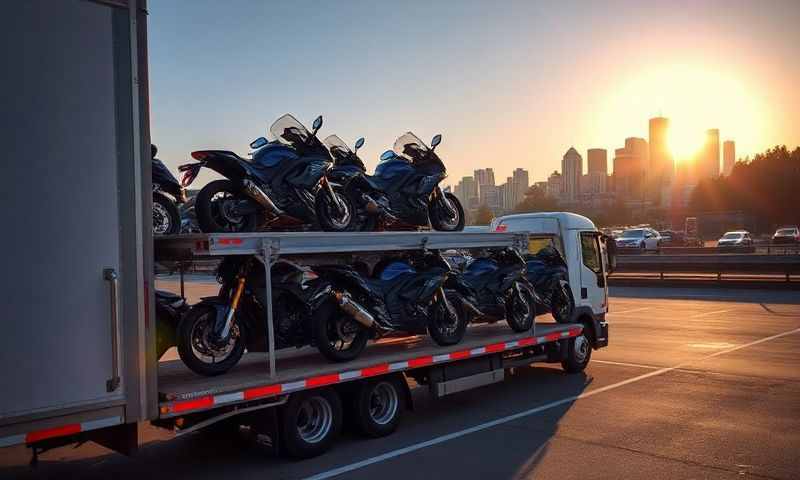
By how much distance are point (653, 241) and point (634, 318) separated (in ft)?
84.0

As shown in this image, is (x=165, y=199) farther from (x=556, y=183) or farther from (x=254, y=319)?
(x=556, y=183)

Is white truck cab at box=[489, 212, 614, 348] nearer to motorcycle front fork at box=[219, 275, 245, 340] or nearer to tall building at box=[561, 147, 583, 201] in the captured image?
motorcycle front fork at box=[219, 275, 245, 340]

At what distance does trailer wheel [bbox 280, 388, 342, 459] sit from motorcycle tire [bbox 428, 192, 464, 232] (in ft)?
12.0

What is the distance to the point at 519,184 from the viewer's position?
10025 centimetres

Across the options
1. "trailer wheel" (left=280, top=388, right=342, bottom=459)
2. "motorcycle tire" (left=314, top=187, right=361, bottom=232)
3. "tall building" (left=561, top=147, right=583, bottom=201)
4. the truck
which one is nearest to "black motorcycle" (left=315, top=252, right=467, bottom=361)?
"trailer wheel" (left=280, top=388, right=342, bottom=459)

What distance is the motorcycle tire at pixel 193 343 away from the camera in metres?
6.22

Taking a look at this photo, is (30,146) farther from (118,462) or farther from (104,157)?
(118,462)

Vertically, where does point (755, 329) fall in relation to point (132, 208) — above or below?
below

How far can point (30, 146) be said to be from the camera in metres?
4.61

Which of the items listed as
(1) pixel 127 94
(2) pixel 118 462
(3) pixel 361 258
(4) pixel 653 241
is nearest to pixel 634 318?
(3) pixel 361 258

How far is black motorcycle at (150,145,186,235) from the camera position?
23.2 ft

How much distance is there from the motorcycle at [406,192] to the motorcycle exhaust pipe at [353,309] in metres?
1.63

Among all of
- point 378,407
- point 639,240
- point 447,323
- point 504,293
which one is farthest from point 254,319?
point 639,240

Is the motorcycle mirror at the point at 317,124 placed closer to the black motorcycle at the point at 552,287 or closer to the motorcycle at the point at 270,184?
the motorcycle at the point at 270,184
